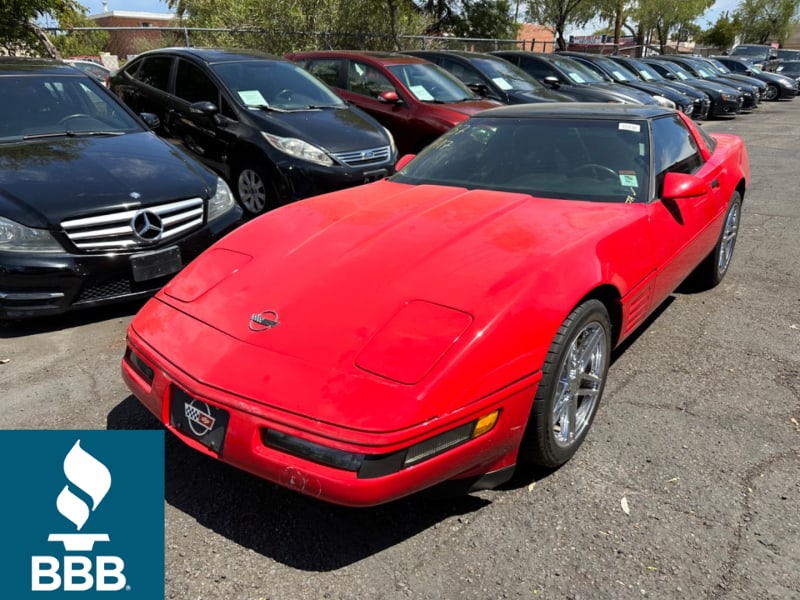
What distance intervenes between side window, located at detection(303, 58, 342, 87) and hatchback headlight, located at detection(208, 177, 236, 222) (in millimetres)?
4858

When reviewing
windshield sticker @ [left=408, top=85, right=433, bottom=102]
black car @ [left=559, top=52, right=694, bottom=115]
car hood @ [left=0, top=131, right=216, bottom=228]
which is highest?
black car @ [left=559, top=52, right=694, bottom=115]

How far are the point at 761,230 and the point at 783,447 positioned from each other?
4378 mm

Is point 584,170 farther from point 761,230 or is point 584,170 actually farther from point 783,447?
point 761,230

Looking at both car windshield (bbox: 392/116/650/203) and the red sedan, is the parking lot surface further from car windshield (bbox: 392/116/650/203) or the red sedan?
the red sedan

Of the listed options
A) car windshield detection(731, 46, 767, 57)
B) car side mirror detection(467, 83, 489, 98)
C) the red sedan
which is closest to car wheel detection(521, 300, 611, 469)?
the red sedan

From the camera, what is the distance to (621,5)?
3362cm

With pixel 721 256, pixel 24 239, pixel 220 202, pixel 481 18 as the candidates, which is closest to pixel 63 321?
pixel 24 239

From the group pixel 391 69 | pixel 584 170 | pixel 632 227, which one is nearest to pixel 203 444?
pixel 632 227

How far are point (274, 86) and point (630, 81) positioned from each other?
1131cm

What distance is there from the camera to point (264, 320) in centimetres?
247

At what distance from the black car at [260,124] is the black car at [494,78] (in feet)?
12.9

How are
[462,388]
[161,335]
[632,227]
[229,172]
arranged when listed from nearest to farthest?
[462,388], [161,335], [632,227], [229,172]

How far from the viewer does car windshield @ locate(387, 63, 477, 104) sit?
28.4 ft

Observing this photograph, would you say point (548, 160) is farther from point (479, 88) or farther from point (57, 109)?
point (479, 88)
